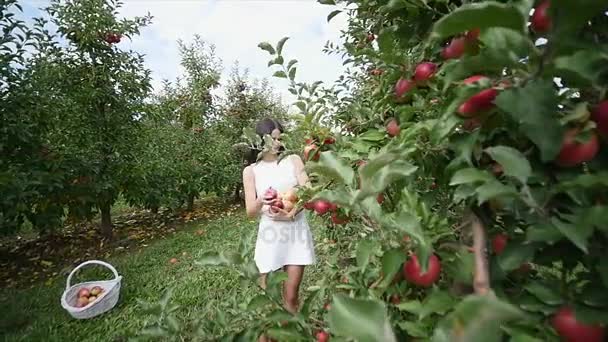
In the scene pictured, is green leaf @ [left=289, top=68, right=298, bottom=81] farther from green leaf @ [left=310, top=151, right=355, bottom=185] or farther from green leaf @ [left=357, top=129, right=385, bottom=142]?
green leaf @ [left=310, top=151, right=355, bottom=185]

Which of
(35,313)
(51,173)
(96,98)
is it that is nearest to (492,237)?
(35,313)

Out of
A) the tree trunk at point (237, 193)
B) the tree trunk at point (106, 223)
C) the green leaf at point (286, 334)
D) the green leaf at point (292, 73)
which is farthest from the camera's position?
the tree trunk at point (237, 193)

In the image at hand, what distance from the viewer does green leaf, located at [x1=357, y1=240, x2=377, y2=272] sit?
0.59 metres

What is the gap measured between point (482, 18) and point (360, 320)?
1.08 feet

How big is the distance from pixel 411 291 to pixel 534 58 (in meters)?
0.44

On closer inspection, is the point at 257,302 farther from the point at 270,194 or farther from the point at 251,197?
the point at 251,197

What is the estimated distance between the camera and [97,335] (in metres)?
2.65

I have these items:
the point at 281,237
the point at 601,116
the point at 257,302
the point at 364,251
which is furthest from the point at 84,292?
the point at 601,116

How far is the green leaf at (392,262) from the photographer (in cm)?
55

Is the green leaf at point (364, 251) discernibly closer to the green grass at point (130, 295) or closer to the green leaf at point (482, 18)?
the green leaf at point (482, 18)

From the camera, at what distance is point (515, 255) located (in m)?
0.48

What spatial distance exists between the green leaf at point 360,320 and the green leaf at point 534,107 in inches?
9.7

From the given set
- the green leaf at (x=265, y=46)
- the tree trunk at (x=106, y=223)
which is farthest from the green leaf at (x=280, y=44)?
the tree trunk at (x=106, y=223)

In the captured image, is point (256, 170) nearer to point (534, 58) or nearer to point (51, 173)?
point (534, 58)
